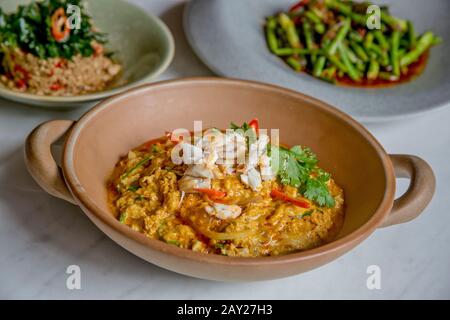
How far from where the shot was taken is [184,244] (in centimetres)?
148

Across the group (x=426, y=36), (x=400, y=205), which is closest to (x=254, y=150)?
(x=400, y=205)

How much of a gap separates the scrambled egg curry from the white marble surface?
15cm

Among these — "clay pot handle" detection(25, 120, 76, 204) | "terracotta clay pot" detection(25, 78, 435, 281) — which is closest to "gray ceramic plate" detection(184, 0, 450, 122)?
"terracotta clay pot" detection(25, 78, 435, 281)

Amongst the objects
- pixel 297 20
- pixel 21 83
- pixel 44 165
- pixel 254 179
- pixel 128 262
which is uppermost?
pixel 297 20

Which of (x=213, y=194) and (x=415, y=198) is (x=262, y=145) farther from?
(x=415, y=198)

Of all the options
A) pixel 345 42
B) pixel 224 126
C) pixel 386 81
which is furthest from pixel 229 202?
pixel 345 42

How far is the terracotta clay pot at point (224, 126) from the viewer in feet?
4.50

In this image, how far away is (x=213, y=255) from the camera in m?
1.33

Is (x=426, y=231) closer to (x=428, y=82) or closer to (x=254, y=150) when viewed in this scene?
(x=254, y=150)

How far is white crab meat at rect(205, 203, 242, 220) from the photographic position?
1.49 m

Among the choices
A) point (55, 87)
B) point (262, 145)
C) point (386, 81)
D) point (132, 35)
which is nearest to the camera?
point (262, 145)

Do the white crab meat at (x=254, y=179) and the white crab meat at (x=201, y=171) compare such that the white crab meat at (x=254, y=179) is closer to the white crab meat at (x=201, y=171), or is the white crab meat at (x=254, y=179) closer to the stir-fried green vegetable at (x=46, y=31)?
the white crab meat at (x=201, y=171)

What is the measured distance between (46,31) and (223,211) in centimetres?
121

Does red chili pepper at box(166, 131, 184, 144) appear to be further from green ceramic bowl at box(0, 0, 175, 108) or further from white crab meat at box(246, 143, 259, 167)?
green ceramic bowl at box(0, 0, 175, 108)
